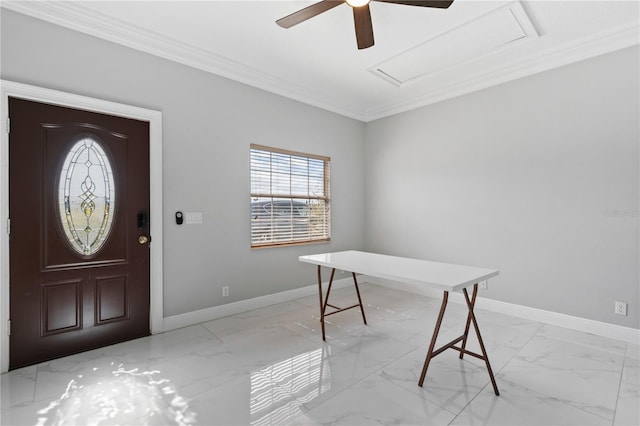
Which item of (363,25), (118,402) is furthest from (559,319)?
(118,402)

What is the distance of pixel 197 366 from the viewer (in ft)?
8.24

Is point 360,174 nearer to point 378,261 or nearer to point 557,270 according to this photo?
point 378,261

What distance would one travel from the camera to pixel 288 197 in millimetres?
4363

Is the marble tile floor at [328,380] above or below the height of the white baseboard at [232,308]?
below

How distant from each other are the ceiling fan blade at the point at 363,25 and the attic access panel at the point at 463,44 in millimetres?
977

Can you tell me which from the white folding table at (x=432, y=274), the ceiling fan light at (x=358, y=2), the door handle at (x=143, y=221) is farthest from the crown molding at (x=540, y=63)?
the door handle at (x=143, y=221)

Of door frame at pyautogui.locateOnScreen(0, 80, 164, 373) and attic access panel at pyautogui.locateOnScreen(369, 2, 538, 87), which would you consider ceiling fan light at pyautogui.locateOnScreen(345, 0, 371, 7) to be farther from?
door frame at pyautogui.locateOnScreen(0, 80, 164, 373)

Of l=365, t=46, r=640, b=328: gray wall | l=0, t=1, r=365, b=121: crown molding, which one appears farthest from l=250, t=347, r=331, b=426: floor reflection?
l=0, t=1, r=365, b=121: crown molding

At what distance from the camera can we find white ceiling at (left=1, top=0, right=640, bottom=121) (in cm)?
265

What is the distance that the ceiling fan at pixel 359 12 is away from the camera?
7.26 feet

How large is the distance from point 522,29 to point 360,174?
295 cm

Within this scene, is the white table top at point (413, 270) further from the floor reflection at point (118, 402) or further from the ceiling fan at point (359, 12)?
the ceiling fan at point (359, 12)

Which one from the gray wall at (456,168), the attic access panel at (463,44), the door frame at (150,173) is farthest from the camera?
the gray wall at (456,168)

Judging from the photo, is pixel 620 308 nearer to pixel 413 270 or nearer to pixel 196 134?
pixel 413 270
